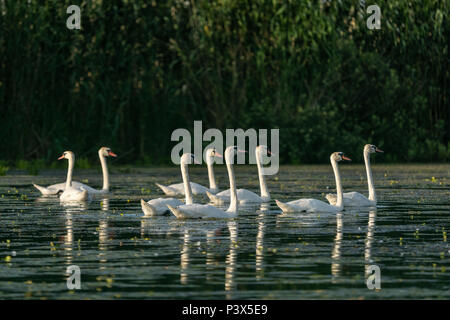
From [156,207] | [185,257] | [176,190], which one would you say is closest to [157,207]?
[156,207]

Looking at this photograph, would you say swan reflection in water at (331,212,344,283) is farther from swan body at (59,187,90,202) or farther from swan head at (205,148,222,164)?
swan body at (59,187,90,202)

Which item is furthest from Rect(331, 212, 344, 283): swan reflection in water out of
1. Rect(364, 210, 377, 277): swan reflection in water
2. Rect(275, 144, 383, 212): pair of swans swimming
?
Rect(275, 144, 383, 212): pair of swans swimming

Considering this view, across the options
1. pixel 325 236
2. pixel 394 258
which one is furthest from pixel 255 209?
pixel 394 258

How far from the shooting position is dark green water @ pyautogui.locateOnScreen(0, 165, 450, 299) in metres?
11.9

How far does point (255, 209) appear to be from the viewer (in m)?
22.7

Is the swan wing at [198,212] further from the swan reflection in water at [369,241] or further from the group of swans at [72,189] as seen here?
the group of swans at [72,189]

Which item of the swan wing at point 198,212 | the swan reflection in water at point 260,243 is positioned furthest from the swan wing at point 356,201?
the swan wing at point 198,212

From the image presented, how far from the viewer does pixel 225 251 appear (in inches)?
597

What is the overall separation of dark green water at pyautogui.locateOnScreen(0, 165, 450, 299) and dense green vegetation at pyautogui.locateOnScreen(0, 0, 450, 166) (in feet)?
45.1

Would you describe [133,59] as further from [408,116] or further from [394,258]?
[394,258]

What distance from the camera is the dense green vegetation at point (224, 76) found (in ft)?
128

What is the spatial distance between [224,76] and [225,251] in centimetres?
2796

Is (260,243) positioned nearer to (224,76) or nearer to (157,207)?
(157,207)

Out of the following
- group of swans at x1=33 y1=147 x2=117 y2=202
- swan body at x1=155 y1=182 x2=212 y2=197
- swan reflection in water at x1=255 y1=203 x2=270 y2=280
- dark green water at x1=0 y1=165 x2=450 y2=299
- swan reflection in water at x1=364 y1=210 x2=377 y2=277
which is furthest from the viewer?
swan body at x1=155 y1=182 x2=212 y2=197
